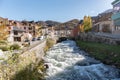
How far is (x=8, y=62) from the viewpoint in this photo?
13.0 m

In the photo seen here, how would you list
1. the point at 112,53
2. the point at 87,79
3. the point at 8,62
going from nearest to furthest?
1. the point at 8,62
2. the point at 87,79
3. the point at 112,53

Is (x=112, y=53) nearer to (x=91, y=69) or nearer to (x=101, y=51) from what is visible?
(x=101, y=51)

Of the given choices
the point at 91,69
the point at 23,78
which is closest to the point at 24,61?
the point at 23,78

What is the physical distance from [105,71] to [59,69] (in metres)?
4.11

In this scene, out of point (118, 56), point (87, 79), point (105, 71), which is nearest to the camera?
point (87, 79)

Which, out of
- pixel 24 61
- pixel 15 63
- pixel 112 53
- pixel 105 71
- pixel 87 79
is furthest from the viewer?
pixel 112 53

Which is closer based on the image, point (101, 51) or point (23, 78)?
point (23, 78)

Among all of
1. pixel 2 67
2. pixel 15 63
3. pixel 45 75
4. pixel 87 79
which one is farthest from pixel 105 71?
pixel 2 67

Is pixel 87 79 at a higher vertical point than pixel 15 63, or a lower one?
lower

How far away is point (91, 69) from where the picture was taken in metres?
20.3

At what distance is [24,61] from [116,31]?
104 ft

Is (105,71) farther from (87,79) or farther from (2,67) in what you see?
(2,67)

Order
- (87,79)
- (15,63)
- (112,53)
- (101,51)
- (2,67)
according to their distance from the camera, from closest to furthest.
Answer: (2,67), (15,63), (87,79), (112,53), (101,51)

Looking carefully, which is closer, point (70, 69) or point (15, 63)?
point (15, 63)
